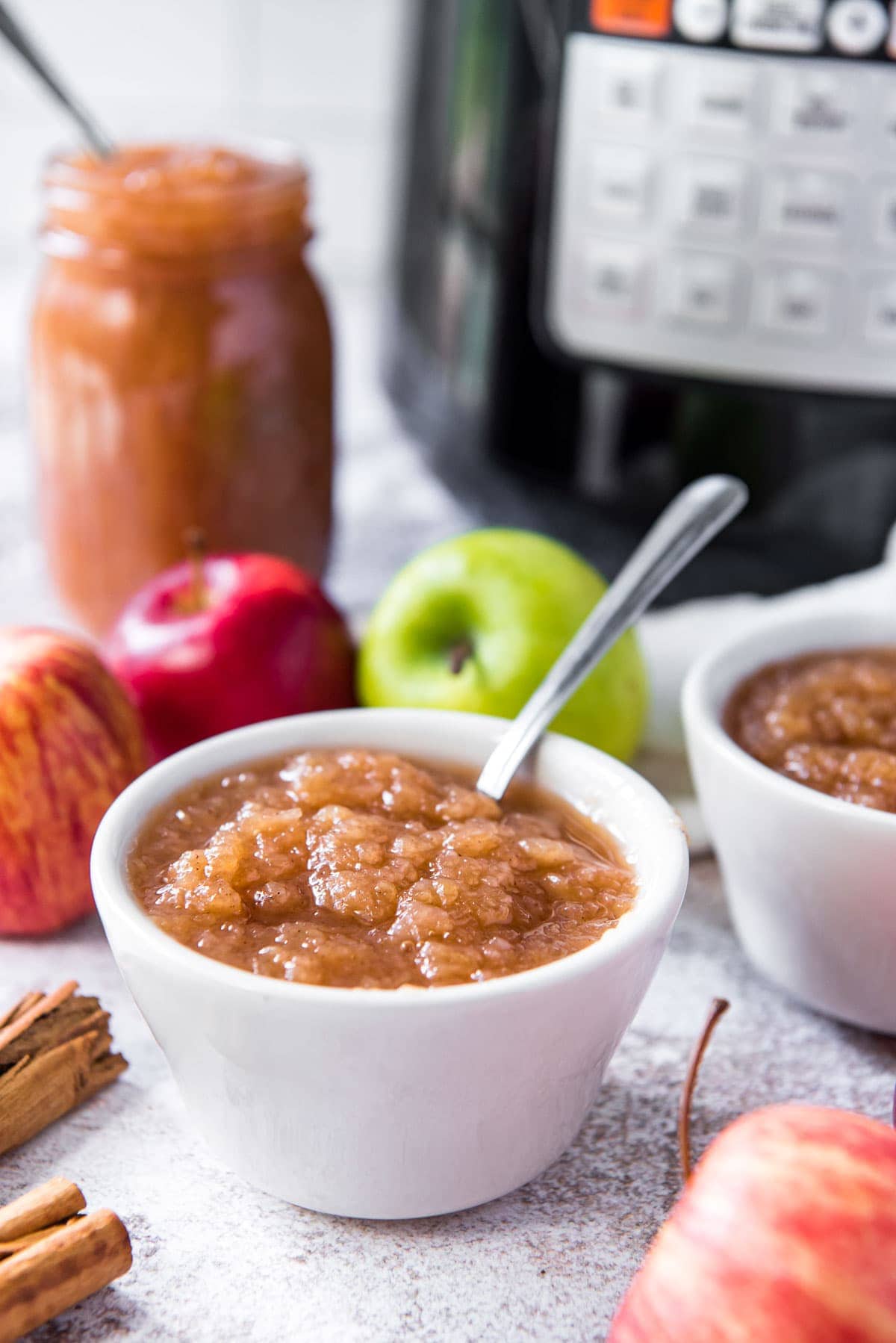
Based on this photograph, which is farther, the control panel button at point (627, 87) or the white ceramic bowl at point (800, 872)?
the control panel button at point (627, 87)

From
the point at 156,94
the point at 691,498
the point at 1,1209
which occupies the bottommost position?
the point at 1,1209

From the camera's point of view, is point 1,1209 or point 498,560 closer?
point 1,1209

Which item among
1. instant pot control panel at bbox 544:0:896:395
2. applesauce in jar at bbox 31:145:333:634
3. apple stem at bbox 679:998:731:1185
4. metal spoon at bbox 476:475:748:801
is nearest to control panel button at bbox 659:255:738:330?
instant pot control panel at bbox 544:0:896:395

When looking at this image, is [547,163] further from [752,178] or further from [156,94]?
[156,94]

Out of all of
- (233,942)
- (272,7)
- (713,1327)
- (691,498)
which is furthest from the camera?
(272,7)

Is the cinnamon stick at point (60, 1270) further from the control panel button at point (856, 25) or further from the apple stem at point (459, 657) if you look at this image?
the control panel button at point (856, 25)

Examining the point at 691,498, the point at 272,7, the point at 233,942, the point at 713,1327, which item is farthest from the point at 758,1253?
the point at 272,7

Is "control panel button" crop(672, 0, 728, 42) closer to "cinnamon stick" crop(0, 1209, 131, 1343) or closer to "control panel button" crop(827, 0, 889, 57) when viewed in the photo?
"control panel button" crop(827, 0, 889, 57)

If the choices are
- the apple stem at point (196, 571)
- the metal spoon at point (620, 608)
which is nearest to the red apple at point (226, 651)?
the apple stem at point (196, 571)
